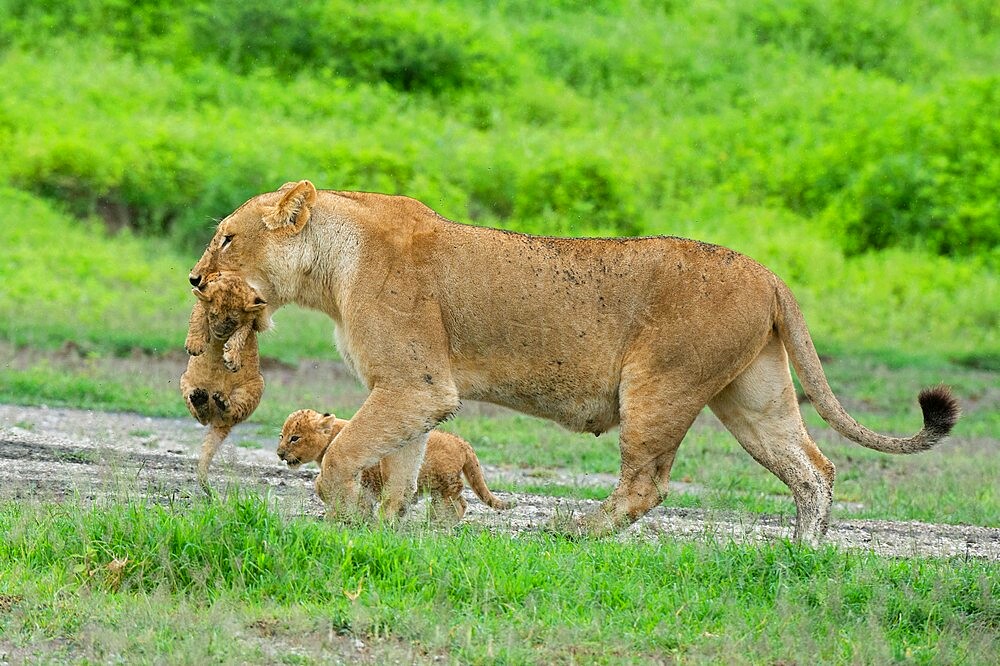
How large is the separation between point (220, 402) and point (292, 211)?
1.23 metres

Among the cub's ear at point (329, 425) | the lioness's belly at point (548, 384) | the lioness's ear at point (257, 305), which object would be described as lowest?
the cub's ear at point (329, 425)

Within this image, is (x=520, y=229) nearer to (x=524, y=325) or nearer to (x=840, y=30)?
(x=840, y=30)

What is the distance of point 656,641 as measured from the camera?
475cm

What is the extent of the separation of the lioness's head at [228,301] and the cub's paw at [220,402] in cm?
64

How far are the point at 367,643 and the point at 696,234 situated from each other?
45.7ft

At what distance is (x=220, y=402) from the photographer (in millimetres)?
7172

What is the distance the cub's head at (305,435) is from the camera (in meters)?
7.41

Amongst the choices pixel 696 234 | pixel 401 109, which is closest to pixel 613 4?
pixel 401 109

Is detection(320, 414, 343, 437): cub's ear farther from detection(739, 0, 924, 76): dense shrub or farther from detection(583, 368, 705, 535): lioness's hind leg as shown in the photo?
detection(739, 0, 924, 76): dense shrub

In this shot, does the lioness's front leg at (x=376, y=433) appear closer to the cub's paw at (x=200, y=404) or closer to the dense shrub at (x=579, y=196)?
the cub's paw at (x=200, y=404)

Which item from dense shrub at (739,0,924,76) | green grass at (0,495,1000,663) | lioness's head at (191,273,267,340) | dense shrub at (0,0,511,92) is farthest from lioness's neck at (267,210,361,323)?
dense shrub at (739,0,924,76)

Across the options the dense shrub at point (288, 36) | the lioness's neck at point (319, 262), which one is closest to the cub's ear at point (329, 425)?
the lioness's neck at point (319, 262)

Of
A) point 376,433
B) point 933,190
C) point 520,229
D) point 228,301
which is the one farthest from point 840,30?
point 376,433

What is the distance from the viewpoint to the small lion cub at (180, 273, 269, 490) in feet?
21.2
